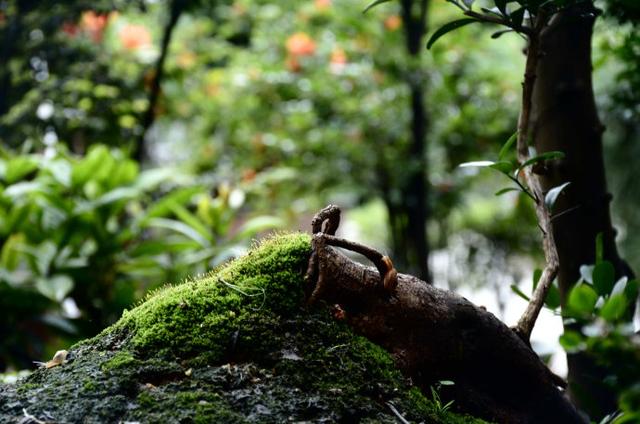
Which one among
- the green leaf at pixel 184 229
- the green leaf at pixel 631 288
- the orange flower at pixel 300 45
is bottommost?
the green leaf at pixel 631 288

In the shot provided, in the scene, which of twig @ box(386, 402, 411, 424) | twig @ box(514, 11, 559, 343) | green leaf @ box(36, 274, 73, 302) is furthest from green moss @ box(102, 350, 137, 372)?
green leaf @ box(36, 274, 73, 302)

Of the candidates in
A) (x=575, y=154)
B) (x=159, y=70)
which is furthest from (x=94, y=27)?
(x=575, y=154)

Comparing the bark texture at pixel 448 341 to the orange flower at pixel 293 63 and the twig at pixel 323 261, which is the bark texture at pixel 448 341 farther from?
the orange flower at pixel 293 63

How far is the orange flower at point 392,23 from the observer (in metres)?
4.72

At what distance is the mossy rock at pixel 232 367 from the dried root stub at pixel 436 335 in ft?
0.16

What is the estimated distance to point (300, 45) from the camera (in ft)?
15.6

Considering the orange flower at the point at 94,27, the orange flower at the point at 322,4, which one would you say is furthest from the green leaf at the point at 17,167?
the orange flower at the point at 322,4

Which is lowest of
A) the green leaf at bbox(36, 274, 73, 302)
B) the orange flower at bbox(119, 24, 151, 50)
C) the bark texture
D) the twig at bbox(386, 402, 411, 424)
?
the twig at bbox(386, 402, 411, 424)

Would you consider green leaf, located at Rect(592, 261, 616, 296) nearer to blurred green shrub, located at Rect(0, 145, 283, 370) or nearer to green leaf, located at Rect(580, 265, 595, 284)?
green leaf, located at Rect(580, 265, 595, 284)

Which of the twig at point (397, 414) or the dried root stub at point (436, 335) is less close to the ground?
the dried root stub at point (436, 335)

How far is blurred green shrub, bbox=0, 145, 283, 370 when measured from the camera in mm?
3854

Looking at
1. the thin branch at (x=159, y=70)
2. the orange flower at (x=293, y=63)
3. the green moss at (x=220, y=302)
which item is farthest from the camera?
the orange flower at (x=293, y=63)

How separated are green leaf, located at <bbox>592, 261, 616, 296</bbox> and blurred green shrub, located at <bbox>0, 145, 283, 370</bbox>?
2787 millimetres

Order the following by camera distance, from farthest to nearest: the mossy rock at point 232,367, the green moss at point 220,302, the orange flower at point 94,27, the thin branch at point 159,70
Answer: the orange flower at point 94,27
the thin branch at point 159,70
the green moss at point 220,302
the mossy rock at point 232,367
